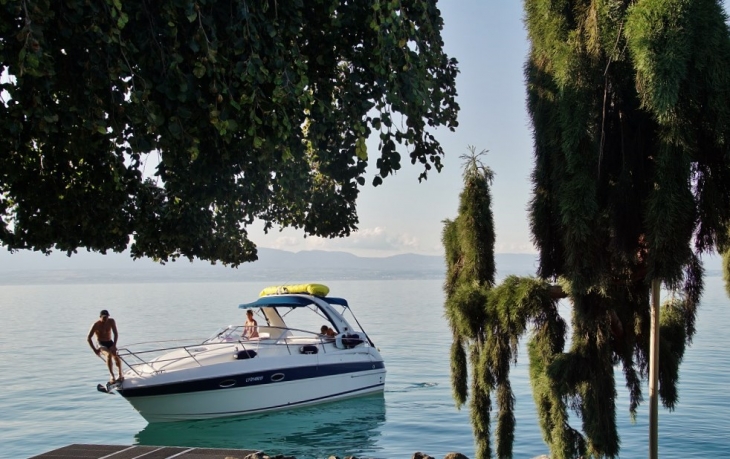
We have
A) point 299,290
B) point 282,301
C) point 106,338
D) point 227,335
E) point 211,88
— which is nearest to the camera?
point 211,88

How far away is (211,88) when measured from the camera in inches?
268

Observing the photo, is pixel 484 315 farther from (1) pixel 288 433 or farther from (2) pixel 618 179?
(1) pixel 288 433

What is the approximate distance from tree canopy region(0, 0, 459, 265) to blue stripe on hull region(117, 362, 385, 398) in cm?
994

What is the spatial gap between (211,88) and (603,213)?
4.57 m

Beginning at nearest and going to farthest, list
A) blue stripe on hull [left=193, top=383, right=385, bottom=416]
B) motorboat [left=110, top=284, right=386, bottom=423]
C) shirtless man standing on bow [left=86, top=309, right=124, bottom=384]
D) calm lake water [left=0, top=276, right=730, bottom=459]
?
calm lake water [left=0, top=276, right=730, bottom=459] → shirtless man standing on bow [left=86, top=309, right=124, bottom=384] → motorboat [left=110, top=284, right=386, bottom=423] → blue stripe on hull [left=193, top=383, right=385, bottom=416]

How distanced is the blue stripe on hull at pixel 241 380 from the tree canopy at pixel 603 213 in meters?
10.9

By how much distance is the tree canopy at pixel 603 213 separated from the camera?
26.9ft

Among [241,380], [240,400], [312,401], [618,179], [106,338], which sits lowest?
[312,401]

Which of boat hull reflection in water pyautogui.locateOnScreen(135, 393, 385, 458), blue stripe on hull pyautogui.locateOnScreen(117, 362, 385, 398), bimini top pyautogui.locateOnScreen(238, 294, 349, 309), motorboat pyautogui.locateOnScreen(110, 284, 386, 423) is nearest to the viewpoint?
boat hull reflection in water pyautogui.locateOnScreen(135, 393, 385, 458)

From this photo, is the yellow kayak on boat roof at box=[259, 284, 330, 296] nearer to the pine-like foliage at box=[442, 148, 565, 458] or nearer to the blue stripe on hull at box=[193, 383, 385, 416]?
the blue stripe on hull at box=[193, 383, 385, 416]

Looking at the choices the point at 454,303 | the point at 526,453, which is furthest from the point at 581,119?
the point at 526,453

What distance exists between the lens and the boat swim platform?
9.48m

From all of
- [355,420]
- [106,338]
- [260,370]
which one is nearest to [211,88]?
[106,338]

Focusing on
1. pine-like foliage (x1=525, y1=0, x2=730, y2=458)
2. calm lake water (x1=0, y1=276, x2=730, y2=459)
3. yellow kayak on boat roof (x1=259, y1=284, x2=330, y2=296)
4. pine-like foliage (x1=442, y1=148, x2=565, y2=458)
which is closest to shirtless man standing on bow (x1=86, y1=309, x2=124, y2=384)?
calm lake water (x1=0, y1=276, x2=730, y2=459)
